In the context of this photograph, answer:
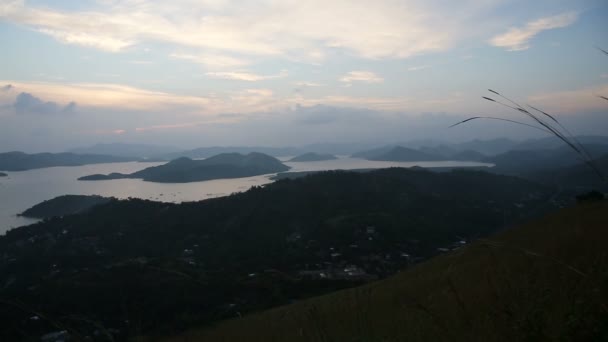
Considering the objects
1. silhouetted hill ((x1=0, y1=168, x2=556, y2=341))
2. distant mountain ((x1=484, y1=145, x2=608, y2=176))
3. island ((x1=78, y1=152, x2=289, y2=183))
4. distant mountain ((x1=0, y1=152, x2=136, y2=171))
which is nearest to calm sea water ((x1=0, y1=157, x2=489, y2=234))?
island ((x1=78, y1=152, x2=289, y2=183))

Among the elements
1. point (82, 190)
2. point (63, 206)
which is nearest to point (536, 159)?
point (82, 190)

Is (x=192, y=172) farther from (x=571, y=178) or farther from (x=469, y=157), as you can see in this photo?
(x=469, y=157)

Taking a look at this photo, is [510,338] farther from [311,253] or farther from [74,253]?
[74,253]

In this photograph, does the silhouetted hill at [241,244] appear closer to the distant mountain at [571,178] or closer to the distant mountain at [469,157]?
the distant mountain at [571,178]

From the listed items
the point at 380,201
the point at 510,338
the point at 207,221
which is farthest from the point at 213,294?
the point at 380,201

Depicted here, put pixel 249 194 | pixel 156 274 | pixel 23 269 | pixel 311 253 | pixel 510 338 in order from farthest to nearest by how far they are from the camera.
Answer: pixel 249 194 < pixel 311 253 < pixel 23 269 < pixel 156 274 < pixel 510 338
